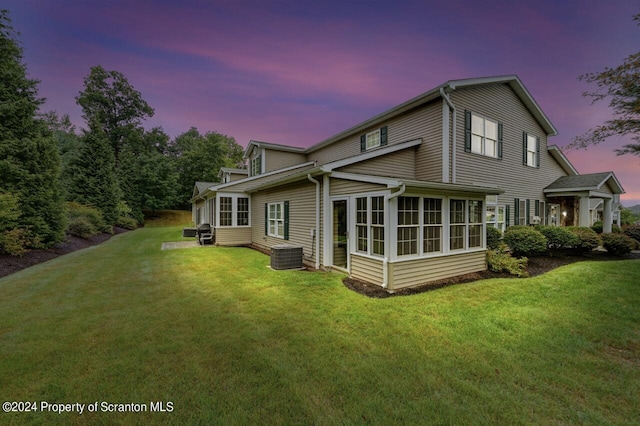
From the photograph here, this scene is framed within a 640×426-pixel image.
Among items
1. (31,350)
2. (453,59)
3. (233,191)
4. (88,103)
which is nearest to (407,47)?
(453,59)

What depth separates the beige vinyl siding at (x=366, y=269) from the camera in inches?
243

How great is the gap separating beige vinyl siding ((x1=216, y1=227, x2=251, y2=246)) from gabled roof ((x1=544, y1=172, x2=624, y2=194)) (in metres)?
15.7

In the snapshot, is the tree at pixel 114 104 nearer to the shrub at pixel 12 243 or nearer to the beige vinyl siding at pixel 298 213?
the shrub at pixel 12 243

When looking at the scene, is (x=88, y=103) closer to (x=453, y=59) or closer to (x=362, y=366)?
(x=453, y=59)

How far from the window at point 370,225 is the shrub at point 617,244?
10699 millimetres

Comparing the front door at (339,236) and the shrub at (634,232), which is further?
the shrub at (634,232)

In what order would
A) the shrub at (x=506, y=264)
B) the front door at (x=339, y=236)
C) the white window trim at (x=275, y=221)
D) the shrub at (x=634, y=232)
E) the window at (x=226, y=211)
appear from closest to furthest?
the shrub at (x=506, y=264)
the front door at (x=339, y=236)
the white window trim at (x=275, y=221)
the shrub at (x=634, y=232)
the window at (x=226, y=211)

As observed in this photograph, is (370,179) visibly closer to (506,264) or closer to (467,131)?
(506,264)

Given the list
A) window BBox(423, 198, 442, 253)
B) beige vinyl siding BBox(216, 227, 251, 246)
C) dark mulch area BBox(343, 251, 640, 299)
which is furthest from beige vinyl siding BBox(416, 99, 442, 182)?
beige vinyl siding BBox(216, 227, 251, 246)

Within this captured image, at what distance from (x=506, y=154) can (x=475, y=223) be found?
18.7 ft

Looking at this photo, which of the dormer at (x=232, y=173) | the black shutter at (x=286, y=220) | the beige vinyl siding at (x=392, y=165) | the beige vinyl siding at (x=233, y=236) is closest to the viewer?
the beige vinyl siding at (x=392, y=165)

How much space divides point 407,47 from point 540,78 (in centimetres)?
736

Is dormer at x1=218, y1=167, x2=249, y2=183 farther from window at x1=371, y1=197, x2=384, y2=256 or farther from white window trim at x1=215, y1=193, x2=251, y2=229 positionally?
window at x1=371, y1=197, x2=384, y2=256

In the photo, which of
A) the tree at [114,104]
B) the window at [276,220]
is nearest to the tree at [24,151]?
the window at [276,220]
